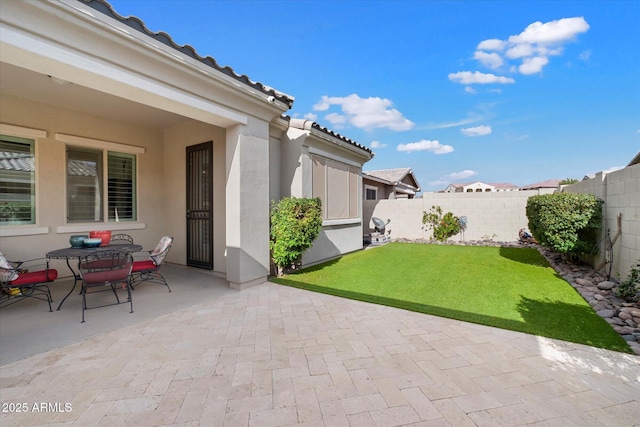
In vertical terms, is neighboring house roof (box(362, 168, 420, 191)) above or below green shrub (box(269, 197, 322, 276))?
above

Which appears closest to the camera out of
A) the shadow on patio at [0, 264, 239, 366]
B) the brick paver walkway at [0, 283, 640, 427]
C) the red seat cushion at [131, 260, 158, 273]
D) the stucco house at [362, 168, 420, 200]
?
the brick paver walkway at [0, 283, 640, 427]

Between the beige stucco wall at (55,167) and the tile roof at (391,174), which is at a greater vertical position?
the tile roof at (391,174)

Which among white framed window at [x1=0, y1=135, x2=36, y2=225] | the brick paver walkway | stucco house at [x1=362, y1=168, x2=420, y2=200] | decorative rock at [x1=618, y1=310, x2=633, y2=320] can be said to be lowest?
the brick paver walkway

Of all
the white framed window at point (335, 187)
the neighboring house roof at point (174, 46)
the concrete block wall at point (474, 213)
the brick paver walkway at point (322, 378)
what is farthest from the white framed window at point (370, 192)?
the brick paver walkway at point (322, 378)

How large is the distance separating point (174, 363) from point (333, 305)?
103 inches

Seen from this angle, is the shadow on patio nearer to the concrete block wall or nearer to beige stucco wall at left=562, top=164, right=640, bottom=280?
beige stucco wall at left=562, top=164, right=640, bottom=280

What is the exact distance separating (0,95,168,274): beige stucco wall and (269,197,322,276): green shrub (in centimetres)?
415

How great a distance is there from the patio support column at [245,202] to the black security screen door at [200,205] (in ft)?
5.04

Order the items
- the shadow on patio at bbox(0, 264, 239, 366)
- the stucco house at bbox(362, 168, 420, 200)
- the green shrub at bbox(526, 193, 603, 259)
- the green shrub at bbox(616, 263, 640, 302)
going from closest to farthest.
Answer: the shadow on patio at bbox(0, 264, 239, 366), the green shrub at bbox(616, 263, 640, 302), the green shrub at bbox(526, 193, 603, 259), the stucco house at bbox(362, 168, 420, 200)

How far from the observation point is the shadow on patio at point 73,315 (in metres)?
3.42

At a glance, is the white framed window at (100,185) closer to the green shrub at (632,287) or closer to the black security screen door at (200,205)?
the black security screen door at (200,205)

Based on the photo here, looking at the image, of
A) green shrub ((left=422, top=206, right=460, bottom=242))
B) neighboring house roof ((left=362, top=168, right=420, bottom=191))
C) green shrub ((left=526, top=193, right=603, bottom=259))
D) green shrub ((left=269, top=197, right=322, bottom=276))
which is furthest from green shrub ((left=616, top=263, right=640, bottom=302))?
neighboring house roof ((left=362, top=168, right=420, bottom=191))

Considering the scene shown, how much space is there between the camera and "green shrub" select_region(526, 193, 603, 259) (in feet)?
19.9

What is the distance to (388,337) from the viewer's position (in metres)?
3.57
